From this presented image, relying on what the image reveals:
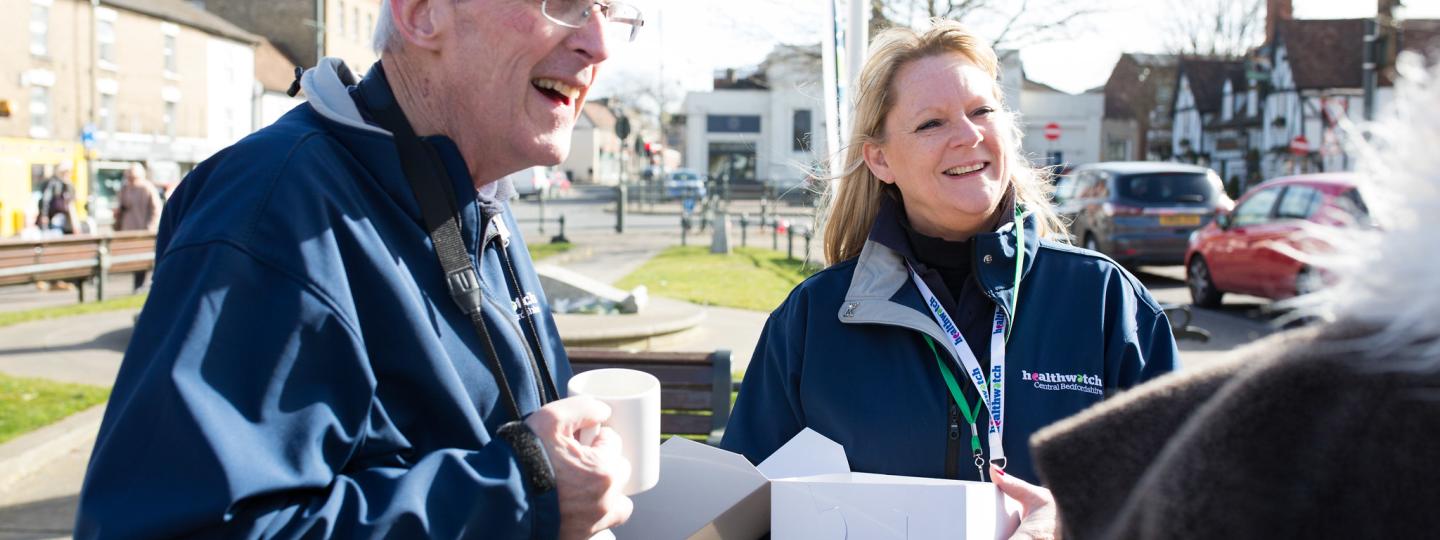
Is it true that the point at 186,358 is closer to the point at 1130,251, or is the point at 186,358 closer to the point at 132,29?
the point at 1130,251

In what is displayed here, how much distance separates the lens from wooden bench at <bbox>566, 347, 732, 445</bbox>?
4629 millimetres

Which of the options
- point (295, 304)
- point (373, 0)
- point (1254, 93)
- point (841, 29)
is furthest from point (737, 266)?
point (373, 0)

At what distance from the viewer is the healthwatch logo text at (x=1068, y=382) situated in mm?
2293

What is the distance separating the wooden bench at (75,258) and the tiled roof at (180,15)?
87.9 ft

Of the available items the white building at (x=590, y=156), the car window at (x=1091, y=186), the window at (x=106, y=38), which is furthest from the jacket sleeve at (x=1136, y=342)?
the white building at (x=590, y=156)

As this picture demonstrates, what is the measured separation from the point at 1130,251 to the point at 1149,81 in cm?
5172

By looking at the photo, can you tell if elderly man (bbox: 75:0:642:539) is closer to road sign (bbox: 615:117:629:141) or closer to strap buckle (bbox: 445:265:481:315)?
strap buckle (bbox: 445:265:481:315)

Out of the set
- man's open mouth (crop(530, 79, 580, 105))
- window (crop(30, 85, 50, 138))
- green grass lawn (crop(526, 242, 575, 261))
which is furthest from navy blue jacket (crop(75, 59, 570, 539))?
window (crop(30, 85, 50, 138))

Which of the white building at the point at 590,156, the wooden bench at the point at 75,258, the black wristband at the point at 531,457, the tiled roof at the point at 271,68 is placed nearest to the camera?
the black wristband at the point at 531,457

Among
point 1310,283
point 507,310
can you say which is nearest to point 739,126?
A: point 507,310

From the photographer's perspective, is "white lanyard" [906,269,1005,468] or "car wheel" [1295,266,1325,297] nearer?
"car wheel" [1295,266,1325,297]

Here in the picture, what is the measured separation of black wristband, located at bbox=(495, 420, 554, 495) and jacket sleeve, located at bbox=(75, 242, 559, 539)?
0.05 feet

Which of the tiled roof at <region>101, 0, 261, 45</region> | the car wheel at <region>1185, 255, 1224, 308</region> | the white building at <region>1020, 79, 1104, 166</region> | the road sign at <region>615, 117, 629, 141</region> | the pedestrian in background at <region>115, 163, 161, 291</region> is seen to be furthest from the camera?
the white building at <region>1020, 79, 1104, 166</region>

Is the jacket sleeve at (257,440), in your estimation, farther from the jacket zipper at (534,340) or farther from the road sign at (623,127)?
the road sign at (623,127)
